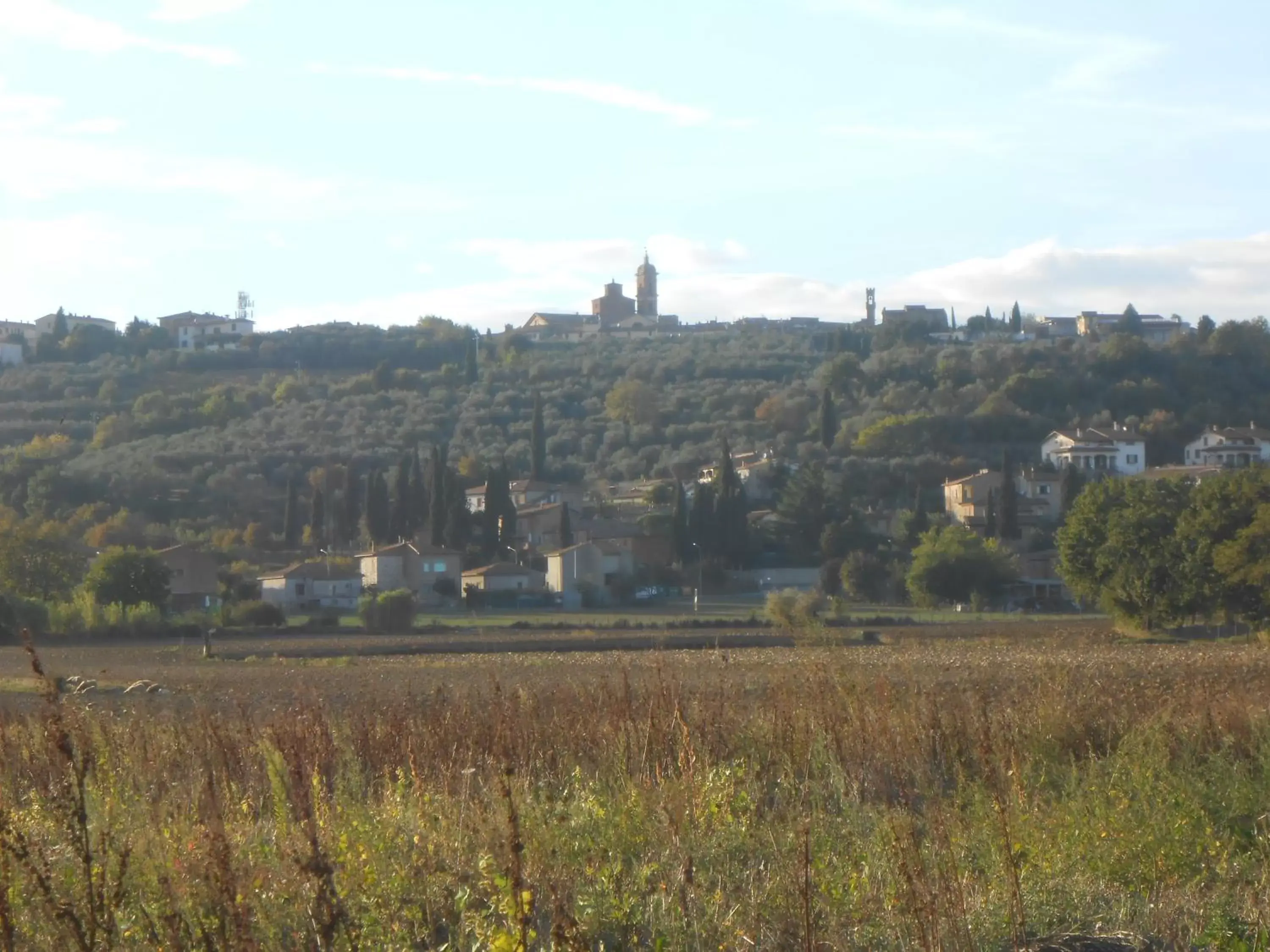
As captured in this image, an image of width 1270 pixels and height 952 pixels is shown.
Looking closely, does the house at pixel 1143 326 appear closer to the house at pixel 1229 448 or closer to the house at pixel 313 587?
the house at pixel 1229 448

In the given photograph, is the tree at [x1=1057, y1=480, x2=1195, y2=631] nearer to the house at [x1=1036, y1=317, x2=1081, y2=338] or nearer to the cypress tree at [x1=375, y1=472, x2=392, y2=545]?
the cypress tree at [x1=375, y1=472, x2=392, y2=545]

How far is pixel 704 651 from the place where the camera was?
36094mm

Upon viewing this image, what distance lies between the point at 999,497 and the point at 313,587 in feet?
121

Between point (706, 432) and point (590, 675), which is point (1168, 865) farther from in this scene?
point (706, 432)

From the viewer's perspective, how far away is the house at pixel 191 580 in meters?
60.4

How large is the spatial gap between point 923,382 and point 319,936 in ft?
366

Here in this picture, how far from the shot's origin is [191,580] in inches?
2438

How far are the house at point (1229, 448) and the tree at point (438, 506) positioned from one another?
4857 centimetres

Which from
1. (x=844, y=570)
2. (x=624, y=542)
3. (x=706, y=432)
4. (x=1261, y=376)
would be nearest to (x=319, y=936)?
(x=844, y=570)

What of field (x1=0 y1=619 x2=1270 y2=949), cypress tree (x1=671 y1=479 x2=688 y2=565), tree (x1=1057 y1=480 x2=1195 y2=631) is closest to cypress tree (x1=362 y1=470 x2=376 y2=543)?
cypress tree (x1=671 y1=479 x2=688 y2=565)

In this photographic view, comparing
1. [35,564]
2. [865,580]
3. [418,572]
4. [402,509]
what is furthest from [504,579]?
[35,564]

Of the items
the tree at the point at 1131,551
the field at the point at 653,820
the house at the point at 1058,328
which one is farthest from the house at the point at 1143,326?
the field at the point at 653,820

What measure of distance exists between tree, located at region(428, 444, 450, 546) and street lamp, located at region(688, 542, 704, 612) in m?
13.5

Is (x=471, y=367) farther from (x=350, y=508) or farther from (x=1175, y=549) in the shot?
(x=1175, y=549)
